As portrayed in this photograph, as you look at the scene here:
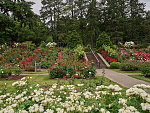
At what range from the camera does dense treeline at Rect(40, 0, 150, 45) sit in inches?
1056

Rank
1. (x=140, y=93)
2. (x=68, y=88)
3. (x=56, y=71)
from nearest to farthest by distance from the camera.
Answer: (x=140, y=93), (x=68, y=88), (x=56, y=71)

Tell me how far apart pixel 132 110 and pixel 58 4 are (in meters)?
30.4

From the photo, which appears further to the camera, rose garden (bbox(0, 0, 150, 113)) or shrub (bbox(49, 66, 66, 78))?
rose garden (bbox(0, 0, 150, 113))

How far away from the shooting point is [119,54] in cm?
1448

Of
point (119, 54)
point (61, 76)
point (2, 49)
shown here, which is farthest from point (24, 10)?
point (61, 76)

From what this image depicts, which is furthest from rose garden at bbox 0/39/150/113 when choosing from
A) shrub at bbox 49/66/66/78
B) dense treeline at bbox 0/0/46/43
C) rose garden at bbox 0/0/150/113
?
dense treeline at bbox 0/0/46/43

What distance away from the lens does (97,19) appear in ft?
92.8

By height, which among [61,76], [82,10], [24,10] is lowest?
[61,76]

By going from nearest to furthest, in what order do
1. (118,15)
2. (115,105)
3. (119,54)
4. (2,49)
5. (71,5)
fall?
1. (115,105)
2. (119,54)
3. (2,49)
4. (118,15)
5. (71,5)

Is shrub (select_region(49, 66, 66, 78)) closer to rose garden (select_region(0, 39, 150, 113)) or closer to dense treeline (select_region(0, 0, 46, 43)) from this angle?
rose garden (select_region(0, 39, 150, 113))

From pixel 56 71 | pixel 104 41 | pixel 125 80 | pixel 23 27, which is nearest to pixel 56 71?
pixel 56 71

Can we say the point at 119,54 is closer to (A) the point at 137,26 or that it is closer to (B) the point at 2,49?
(B) the point at 2,49

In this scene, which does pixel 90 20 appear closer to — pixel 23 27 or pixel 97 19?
pixel 97 19

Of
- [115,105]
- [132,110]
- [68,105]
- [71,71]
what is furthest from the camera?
[71,71]
